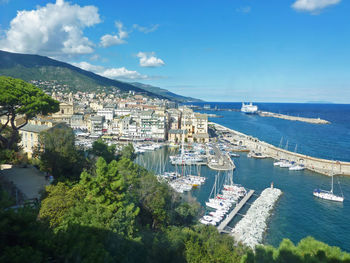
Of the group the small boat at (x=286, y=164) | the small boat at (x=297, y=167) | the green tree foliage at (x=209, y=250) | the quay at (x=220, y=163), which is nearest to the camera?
the green tree foliage at (x=209, y=250)

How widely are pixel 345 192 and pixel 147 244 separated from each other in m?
24.2

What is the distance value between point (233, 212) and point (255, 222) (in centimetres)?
235

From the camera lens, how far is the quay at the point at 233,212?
1641cm

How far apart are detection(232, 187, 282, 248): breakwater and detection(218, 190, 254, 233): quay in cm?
77

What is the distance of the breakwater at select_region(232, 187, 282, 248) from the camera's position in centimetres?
1446

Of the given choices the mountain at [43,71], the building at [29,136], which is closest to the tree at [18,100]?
the building at [29,136]

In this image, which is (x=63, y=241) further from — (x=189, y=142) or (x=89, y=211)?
(x=189, y=142)

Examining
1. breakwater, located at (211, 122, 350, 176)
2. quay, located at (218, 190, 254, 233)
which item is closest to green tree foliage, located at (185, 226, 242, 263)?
quay, located at (218, 190, 254, 233)

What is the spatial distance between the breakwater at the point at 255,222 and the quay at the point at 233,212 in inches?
30.1

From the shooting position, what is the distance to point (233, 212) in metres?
18.7

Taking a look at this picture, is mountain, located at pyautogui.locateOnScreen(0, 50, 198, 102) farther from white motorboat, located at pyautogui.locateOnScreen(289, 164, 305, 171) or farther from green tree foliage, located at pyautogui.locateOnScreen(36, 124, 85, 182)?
white motorboat, located at pyautogui.locateOnScreen(289, 164, 305, 171)

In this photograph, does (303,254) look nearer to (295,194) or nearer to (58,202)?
(58,202)

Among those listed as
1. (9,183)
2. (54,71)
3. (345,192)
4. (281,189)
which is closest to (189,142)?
(281,189)

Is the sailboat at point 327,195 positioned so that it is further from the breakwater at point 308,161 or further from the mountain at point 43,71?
the mountain at point 43,71
